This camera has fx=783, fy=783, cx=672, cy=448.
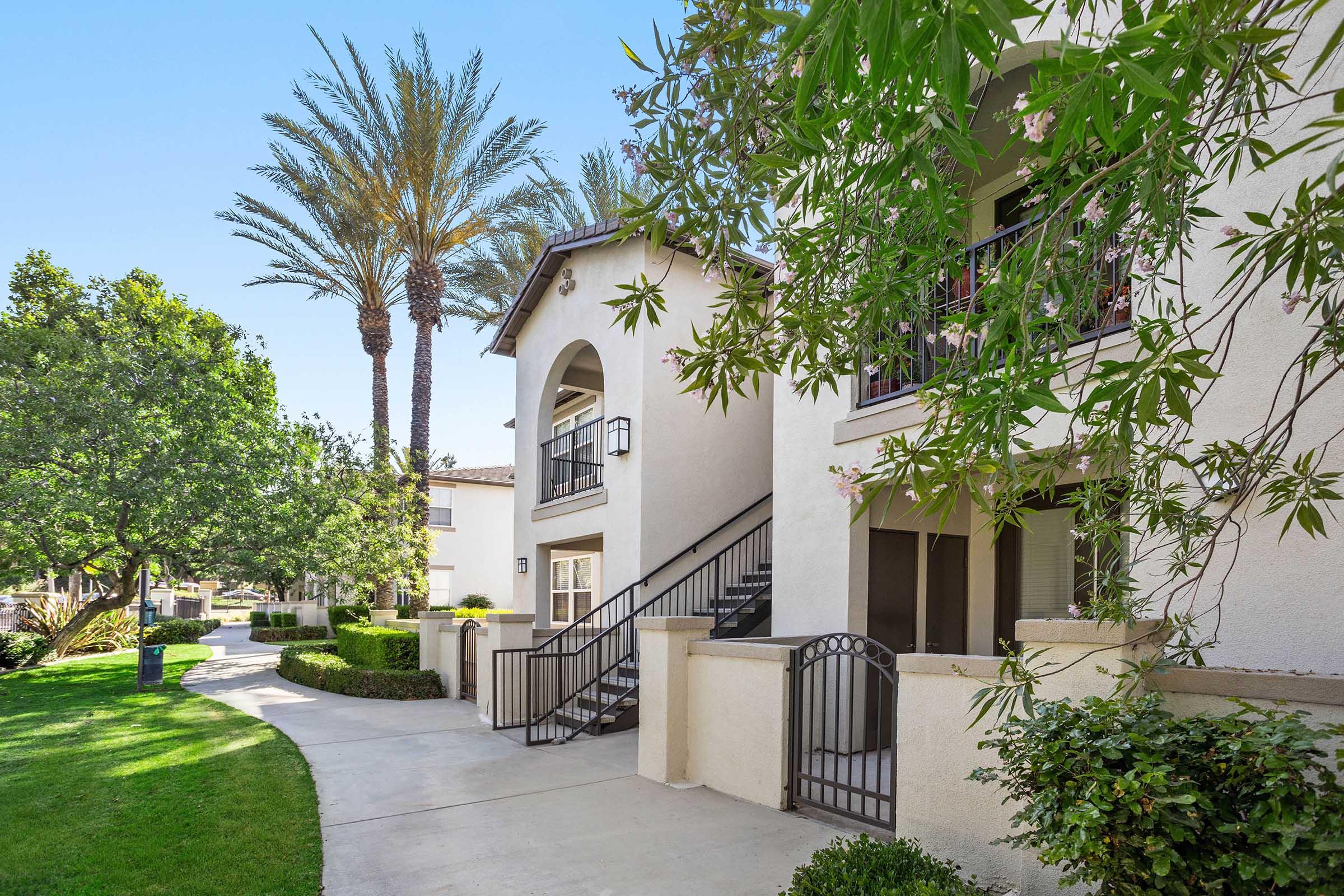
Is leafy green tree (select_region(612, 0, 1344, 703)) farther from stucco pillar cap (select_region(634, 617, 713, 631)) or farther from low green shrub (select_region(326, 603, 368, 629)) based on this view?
low green shrub (select_region(326, 603, 368, 629))

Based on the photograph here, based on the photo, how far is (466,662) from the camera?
13.4 metres

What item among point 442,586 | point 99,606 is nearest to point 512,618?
point 99,606

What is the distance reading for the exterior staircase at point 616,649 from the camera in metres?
10.1

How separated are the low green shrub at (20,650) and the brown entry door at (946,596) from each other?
64.8ft

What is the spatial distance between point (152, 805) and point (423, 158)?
49.3ft

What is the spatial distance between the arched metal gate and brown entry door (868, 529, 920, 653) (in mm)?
464

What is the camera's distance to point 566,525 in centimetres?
1398

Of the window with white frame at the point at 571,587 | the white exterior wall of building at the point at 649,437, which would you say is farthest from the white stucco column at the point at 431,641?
the window with white frame at the point at 571,587

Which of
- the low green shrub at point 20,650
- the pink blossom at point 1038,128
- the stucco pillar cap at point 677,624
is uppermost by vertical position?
the pink blossom at point 1038,128

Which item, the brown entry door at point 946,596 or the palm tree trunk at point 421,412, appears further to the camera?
the palm tree trunk at point 421,412

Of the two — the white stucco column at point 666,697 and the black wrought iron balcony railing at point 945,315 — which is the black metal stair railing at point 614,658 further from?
the black wrought iron balcony railing at point 945,315

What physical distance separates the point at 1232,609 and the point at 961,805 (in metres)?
1.98

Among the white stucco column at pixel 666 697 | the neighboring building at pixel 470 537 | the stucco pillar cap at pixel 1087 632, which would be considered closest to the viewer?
the stucco pillar cap at pixel 1087 632

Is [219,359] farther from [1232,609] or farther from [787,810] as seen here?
[1232,609]
